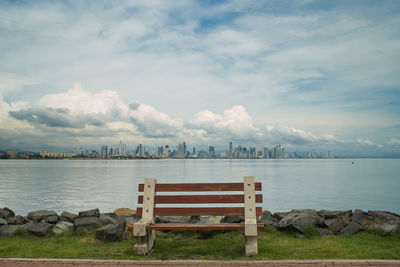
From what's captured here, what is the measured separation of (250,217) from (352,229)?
9.58 feet

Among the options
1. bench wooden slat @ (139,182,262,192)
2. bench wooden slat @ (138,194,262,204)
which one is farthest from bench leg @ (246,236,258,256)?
bench wooden slat @ (139,182,262,192)

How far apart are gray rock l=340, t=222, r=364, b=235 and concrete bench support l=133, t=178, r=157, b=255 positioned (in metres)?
4.50

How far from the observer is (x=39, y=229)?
28.6ft

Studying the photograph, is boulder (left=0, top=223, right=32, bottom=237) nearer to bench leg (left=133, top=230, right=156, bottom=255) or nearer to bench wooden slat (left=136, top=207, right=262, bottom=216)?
bench wooden slat (left=136, top=207, right=262, bottom=216)

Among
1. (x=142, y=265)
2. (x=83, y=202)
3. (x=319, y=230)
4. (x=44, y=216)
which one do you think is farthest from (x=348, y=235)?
(x=83, y=202)

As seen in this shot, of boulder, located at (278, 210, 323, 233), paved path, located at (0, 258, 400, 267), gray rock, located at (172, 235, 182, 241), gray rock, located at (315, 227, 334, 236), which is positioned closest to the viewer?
paved path, located at (0, 258, 400, 267)

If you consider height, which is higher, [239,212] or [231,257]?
[239,212]

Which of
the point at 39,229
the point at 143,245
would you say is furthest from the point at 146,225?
the point at 39,229

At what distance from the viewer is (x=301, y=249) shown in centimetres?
695

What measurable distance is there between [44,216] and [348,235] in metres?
9.54

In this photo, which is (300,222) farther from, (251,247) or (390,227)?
(251,247)

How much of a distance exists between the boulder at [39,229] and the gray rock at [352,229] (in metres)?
7.26

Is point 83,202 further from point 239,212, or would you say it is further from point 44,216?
point 239,212

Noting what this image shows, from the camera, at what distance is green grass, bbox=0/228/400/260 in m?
6.57
